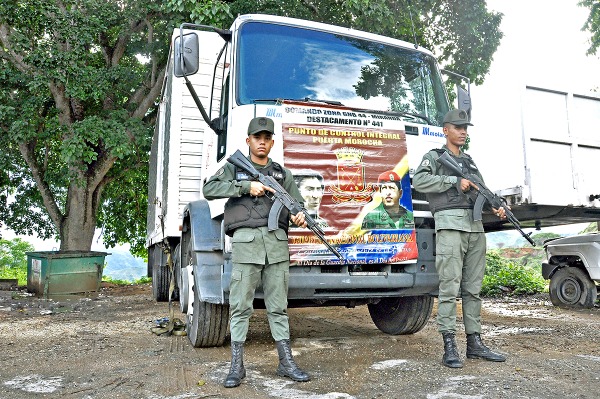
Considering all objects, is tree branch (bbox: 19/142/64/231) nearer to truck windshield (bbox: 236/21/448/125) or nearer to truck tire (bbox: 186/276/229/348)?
truck tire (bbox: 186/276/229/348)

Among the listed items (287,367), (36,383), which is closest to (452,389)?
(287,367)

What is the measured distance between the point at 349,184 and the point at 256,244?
3.13ft

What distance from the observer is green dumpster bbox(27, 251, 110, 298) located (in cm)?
1090

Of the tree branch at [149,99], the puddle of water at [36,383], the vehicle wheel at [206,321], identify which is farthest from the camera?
the tree branch at [149,99]

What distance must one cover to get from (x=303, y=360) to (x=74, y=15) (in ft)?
32.0

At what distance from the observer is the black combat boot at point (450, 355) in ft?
13.3

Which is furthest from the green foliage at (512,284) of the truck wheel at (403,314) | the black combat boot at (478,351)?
the black combat boot at (478,351)

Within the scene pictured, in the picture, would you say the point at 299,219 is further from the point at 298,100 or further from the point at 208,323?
the point at 208,323

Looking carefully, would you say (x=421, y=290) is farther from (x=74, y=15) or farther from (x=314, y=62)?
(x=74, y=15)

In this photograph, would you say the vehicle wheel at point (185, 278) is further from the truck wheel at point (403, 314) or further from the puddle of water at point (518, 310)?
the puddle of water at point (518, 310)

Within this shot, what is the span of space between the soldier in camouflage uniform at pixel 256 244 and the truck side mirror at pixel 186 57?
2.39 ft

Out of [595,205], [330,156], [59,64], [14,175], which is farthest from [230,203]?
[14,175]

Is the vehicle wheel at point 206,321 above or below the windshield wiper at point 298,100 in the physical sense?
below

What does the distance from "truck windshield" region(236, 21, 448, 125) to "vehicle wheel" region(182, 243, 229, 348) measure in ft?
5.63
